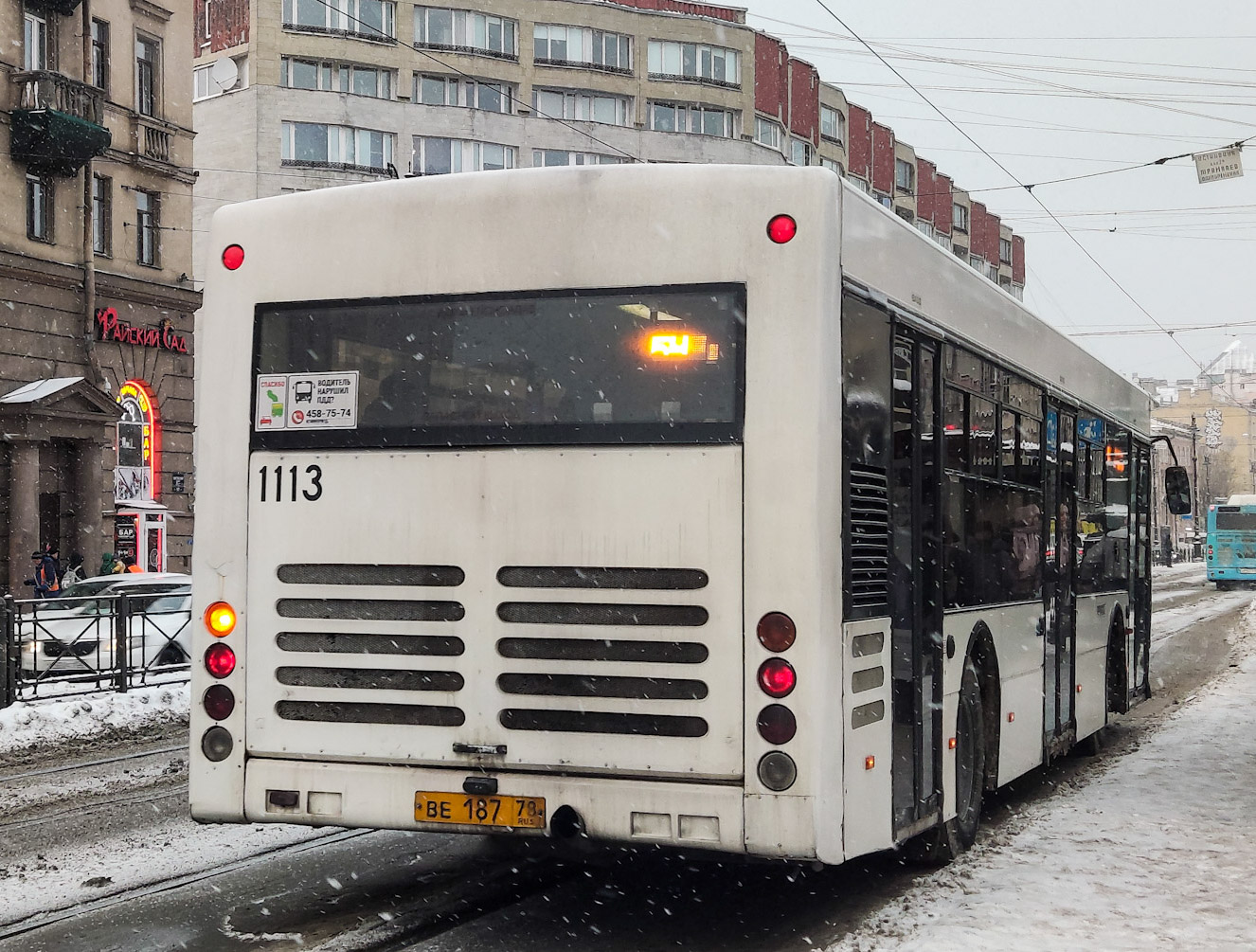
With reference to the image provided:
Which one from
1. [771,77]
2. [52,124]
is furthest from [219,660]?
[771,77]

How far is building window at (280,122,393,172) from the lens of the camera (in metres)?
52.0

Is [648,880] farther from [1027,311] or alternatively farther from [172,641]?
[172,641]

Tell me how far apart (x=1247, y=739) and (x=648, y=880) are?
728 centimetres

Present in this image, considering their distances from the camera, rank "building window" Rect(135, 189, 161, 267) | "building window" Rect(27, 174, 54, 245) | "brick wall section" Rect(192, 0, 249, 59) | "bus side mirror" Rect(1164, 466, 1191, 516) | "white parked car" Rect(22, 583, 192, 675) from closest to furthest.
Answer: "white parked car" Rect(22, 583, 192, 675) → "bus side mirror" Rect(1164, 466, 1191, 516) → "building window" Rect(27, 174, 54, 245) → "building window" Rect(135, 189, 161, 267) → "brick wall section" Rect(192, 0, 249, 59)

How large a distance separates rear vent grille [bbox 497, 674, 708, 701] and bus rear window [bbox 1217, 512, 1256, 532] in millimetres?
53366

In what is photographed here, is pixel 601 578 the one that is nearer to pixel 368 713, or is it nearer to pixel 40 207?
pixel 368 713

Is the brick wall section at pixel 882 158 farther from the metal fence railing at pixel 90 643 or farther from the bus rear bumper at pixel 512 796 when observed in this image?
the bus rear bumper at pixel 512 796

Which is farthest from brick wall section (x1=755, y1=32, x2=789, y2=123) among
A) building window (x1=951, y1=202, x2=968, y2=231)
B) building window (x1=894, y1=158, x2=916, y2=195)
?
building window (x1=951, y1=202, x2=968, y2=231)

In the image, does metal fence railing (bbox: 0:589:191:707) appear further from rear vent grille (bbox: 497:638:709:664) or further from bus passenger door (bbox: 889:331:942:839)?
rear vent grille (bbox: 497:638:709:664)

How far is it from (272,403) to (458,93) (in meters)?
49.5

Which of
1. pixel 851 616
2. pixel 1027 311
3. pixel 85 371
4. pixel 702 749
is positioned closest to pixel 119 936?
pixel 702 749

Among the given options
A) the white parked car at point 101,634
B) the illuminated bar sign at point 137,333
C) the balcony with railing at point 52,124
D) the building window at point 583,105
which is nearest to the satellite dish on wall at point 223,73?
the illuminated bar sign at point 137,333

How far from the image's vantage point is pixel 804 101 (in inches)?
2484

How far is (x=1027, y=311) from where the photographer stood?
9547mm
